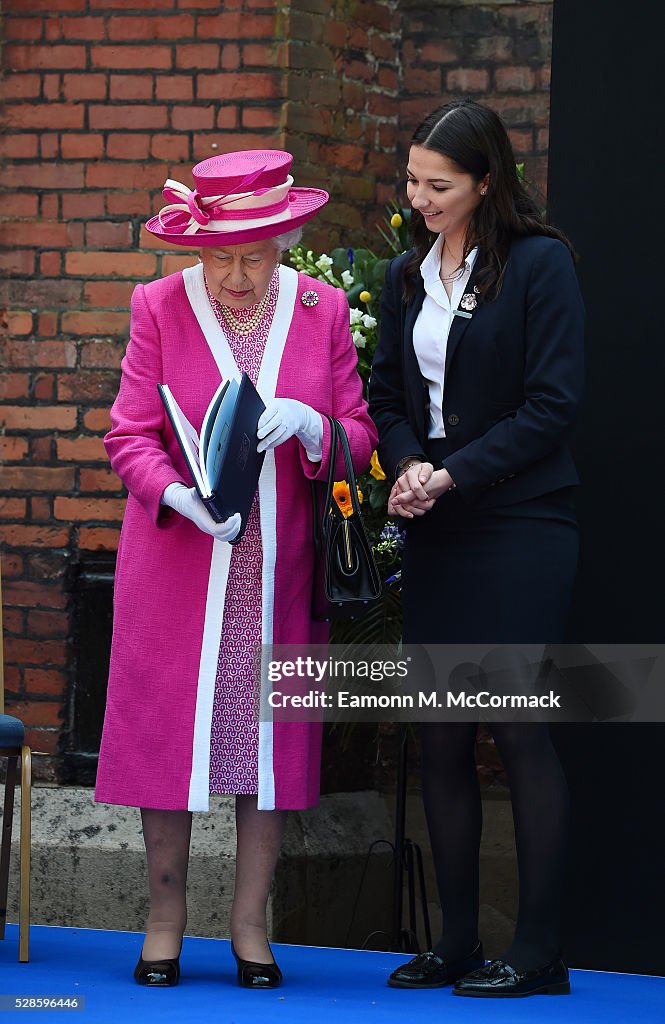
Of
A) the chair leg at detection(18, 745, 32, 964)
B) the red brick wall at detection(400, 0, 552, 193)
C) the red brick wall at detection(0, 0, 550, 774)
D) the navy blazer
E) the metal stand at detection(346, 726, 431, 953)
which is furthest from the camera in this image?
the red brick wall at detection(400, 0, 552, 193)

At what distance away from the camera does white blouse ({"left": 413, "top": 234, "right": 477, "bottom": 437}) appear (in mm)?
3113

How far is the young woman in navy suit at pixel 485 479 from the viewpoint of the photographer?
3002 millimetres

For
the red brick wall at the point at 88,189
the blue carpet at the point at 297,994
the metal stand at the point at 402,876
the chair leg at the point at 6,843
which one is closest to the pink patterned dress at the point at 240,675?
the blue carpet at the point at 297,994

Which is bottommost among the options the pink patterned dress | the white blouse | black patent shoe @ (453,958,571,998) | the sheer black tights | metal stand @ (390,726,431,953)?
metal stand @ (390,726,431,953)

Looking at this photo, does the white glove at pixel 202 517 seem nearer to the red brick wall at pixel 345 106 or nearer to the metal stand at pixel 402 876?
the metal stand at pixel 402 876

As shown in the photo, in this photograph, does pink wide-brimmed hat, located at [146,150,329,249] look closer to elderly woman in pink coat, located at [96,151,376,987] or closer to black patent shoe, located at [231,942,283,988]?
elderly woman in pink coat, located at [96,151,376,987]

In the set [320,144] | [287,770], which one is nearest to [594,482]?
[287,770]

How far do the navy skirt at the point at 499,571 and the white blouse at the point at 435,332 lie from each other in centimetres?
19

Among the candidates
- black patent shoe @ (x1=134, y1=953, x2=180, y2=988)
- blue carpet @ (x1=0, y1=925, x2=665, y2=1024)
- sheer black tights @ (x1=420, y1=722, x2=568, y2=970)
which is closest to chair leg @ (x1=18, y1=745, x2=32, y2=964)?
blue carpet @ (x1=0, y1=925, x2=665, y2=1024)

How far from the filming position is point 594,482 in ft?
11.7

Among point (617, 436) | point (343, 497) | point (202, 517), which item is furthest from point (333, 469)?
point (617, 436)

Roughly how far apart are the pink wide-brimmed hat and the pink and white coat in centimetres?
15

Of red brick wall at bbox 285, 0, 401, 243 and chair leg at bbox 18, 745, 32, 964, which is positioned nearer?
chair leg at bbox 18, 745, 32, 964

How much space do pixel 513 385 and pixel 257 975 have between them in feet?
4.28
